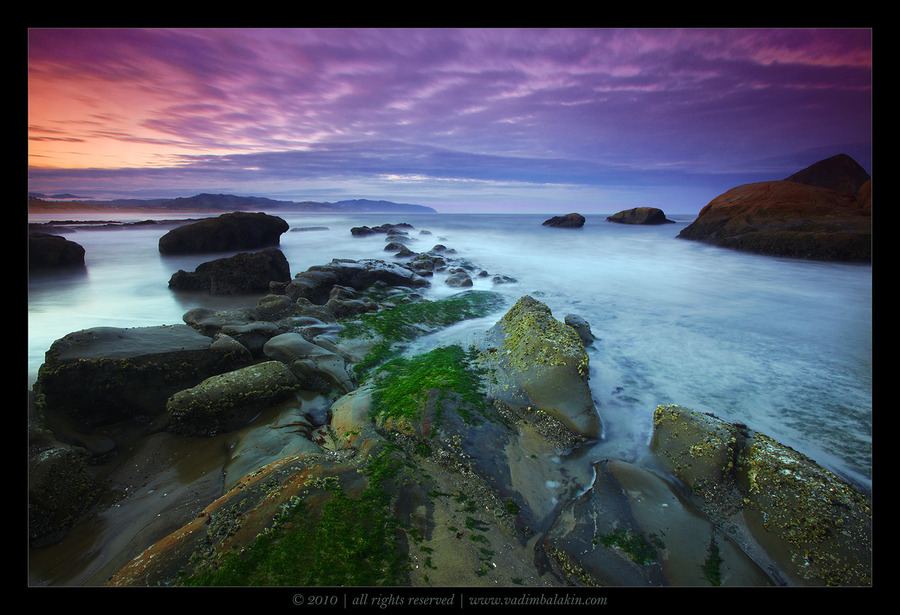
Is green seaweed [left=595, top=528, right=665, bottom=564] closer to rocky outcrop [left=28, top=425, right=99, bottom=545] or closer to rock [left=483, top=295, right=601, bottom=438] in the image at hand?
rock [left=483, top=295, right=601, bottom=438]

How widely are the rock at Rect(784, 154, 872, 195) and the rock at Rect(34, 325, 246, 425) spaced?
81.4 ft

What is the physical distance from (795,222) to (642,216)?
22.6 metres

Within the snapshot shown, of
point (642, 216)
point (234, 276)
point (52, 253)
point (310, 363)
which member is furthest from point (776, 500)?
point (642, 216)

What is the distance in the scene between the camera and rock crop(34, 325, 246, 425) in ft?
10.8

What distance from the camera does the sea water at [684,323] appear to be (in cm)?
389

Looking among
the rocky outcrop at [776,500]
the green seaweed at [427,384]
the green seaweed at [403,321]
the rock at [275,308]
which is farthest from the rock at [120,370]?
the rocky outcrop at [776,500]

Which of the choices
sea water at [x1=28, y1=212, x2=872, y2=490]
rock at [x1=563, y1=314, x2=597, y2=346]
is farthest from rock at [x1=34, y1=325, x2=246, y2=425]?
rock at [x1=563, y1=314, x2=597, y2=346]

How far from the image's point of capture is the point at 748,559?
7.07 feet

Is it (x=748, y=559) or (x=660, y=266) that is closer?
(x=748, y=559)
